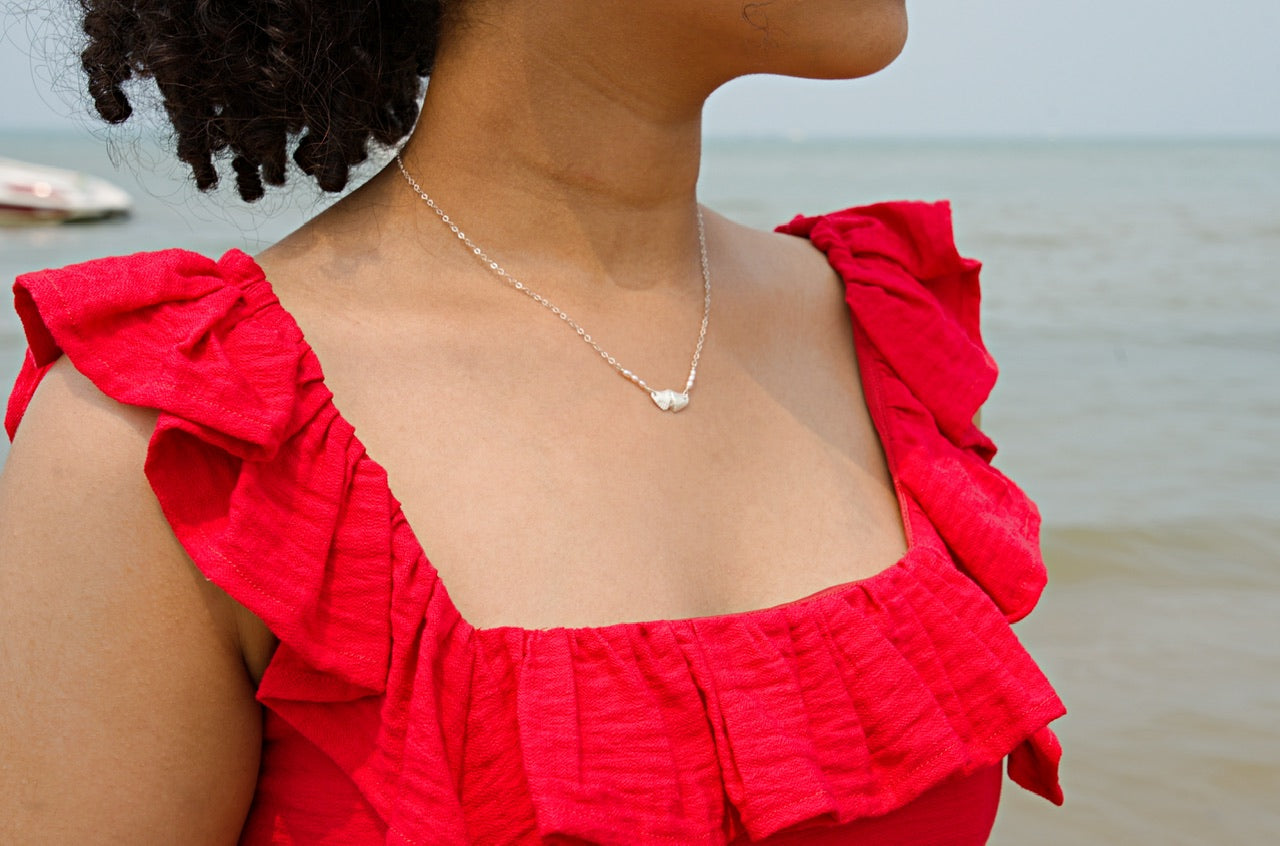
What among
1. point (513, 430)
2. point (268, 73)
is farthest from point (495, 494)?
point (268, 73)

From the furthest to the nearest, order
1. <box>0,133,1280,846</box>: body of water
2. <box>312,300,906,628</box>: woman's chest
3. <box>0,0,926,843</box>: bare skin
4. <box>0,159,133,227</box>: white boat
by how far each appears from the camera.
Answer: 1. <box>0,159,133,227</box>: white boat
2. <box>0,133,1280,846</box>: body of water
3. <box>312,300,906,628</box>: woman's chest
4. <box>0,0,926,843</box>: bare skin

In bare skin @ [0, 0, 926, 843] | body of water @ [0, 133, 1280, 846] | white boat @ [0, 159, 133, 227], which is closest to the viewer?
bare skin @ [0, 0, 926, 843]

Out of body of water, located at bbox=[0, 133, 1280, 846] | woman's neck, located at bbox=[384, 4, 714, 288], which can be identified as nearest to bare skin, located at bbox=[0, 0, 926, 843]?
woman's neck, located at bbox=[384, 4, 714, 288]

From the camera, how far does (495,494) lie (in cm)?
109

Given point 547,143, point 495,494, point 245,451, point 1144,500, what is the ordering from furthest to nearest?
1. point 1144,500
2. point 547,143
3. point 495,494
4. point 245,451

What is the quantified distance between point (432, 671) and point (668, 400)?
15.1 inches

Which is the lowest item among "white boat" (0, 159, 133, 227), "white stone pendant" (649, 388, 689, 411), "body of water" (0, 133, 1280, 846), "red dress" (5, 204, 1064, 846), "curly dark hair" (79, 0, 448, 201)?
"white boat" (0, 159, 133, 227)

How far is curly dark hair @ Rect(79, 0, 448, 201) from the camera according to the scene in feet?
3.97

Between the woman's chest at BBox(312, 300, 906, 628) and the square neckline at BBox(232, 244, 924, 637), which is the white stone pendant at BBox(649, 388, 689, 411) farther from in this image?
the square neckline at BBox(232, 244, 924, 637)

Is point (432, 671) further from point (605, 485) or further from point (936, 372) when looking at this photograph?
point (936, 372)

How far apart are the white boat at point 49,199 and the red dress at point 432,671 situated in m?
15.2

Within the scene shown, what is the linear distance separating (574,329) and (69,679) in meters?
0.55

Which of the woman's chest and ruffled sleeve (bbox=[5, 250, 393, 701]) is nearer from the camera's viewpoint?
ruffled sleeve (bbox=[5, 250, 393, 701])

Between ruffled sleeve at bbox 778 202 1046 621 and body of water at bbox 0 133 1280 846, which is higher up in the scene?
ruffled sleeve at bbox 778 202 1046 621
